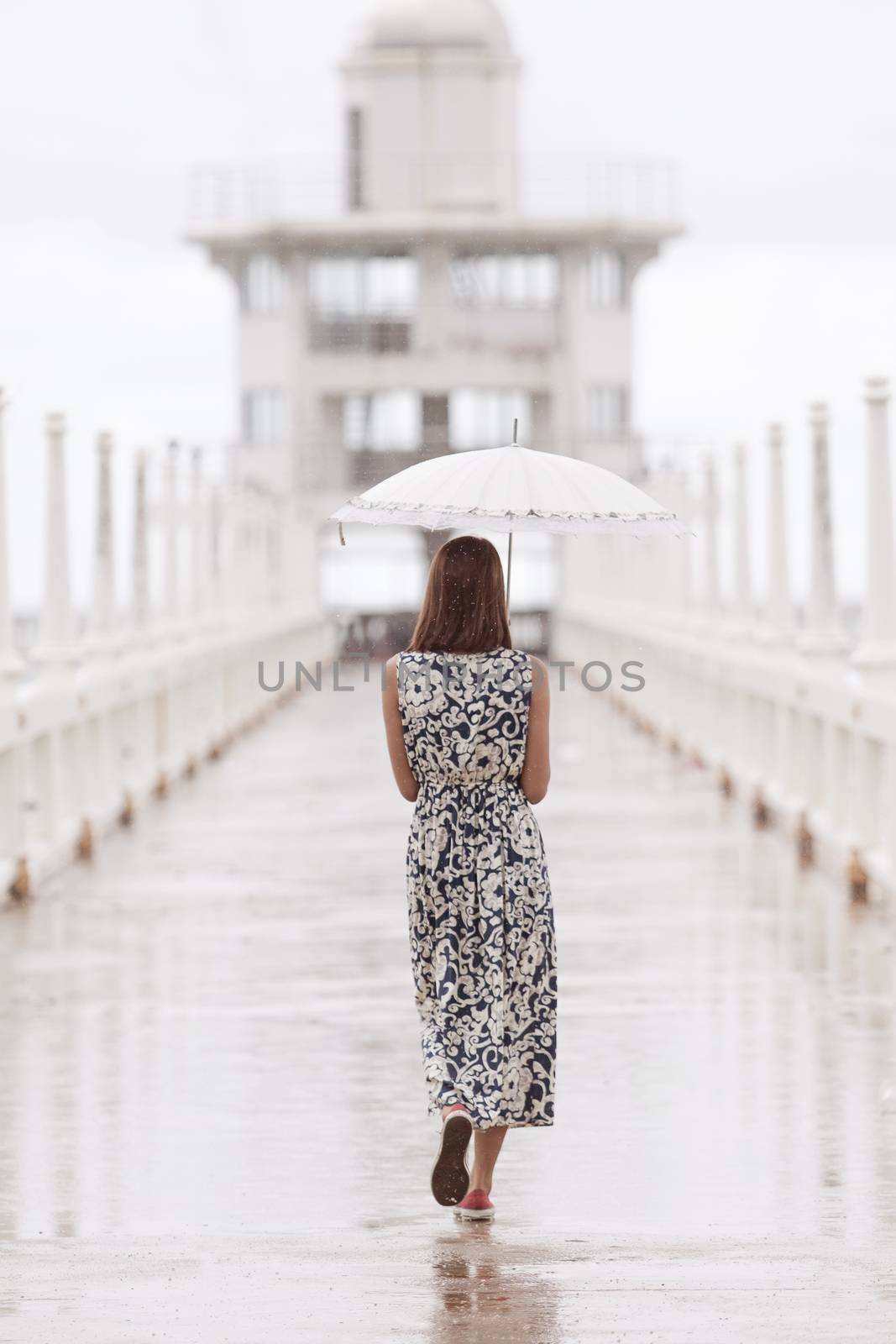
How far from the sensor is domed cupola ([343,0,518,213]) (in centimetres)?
6944

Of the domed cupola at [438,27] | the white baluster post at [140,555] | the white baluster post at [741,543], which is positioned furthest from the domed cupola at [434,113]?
the white baluster post at [741,543]

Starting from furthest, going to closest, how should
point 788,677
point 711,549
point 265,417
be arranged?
point 265,417, point 711,549, point 788,677

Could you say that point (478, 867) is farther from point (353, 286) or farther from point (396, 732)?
point (353, 286)

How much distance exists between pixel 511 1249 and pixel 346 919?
23.4 feet

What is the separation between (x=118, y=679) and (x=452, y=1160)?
1303 cm

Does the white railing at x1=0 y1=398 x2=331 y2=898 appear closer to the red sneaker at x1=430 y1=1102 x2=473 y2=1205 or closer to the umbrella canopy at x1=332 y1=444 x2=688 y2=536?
the umbrella canopy at x1=332 y1=444 x2=688 y2=536

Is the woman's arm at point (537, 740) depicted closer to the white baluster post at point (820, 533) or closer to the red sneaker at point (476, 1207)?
the red sneaker at point (476, 1207)

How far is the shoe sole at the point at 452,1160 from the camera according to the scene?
22.8ft

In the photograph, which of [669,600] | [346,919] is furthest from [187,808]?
[669,600]

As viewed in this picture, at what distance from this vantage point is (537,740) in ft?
23.6

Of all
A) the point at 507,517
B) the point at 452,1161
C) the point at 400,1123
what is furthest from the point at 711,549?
the point at 452,1161

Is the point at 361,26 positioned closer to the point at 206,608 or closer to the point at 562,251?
the point at 562,251

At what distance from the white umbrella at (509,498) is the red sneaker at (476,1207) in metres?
1.55

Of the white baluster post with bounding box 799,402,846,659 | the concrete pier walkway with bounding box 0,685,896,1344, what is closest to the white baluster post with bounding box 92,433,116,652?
the concrete pier walkway with bounding box 0,685,896,1344
